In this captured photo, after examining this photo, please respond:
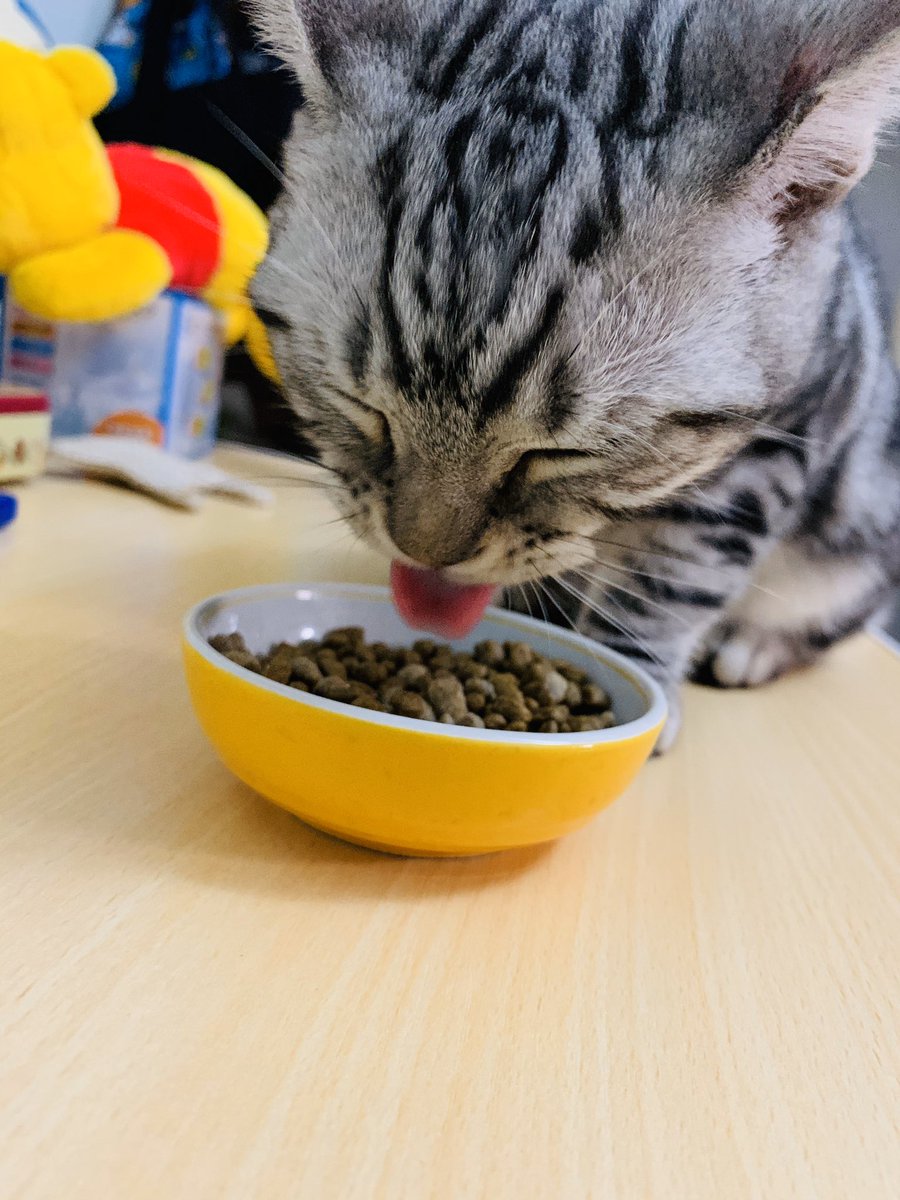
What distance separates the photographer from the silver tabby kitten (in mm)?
536

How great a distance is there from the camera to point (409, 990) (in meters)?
0.40

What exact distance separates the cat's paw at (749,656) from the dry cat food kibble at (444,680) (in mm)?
369

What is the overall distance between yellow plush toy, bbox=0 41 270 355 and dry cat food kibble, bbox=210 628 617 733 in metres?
0.56

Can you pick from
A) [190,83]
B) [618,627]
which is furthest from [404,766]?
[190,83]

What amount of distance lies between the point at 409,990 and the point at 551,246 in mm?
421

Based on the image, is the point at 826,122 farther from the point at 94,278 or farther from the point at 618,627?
the point at 94,278

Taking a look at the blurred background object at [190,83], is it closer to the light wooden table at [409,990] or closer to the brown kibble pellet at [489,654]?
the brown kibble pellet at [489,654]

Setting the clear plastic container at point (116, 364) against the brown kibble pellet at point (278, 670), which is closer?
the brown kibble pellet at point (278, 670)

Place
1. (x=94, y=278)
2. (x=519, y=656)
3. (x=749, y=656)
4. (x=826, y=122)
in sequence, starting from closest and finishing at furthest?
(x=826, y=122) < (x=519, y=656) < (x=749, y=656) < (x=94, y=278)

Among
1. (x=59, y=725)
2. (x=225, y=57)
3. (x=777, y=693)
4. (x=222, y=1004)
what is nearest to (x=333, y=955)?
(x=222, y=1004)

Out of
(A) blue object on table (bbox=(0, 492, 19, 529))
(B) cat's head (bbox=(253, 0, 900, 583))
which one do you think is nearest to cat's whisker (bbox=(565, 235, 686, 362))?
(B) cat's head (bbox=(253, 0, 900, 583))

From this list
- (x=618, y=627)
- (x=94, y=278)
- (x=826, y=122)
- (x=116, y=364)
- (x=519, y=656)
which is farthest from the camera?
(x=116, y=364)

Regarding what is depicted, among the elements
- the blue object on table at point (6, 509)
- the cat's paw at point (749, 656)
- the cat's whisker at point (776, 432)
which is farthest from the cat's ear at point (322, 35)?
the cat's paw at point (749, 656)

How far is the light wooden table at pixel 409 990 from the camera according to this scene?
1.04ft
